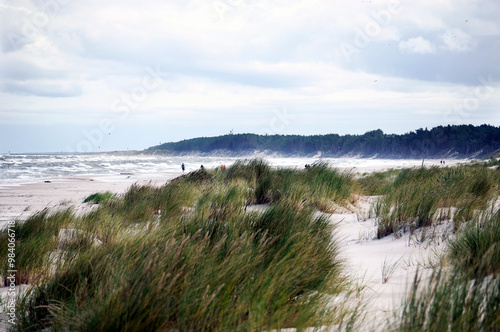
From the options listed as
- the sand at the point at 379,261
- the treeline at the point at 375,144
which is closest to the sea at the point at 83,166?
the sand at the point at 379,261

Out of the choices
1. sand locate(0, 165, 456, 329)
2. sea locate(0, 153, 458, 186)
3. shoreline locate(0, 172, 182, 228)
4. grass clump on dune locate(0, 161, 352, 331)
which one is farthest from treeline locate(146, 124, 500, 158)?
grass clump on dune locate(0, 161, 352, 331)

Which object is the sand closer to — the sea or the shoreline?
the shoreline

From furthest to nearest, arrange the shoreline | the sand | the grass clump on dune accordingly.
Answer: the shoreline
the sand
the grass clump on dune

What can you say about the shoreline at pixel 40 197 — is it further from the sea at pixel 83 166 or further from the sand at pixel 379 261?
the sand at pixel 379 261

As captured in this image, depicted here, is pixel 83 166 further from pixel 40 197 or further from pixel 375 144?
pixel 375 144

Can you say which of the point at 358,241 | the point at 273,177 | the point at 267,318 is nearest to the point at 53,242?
the point at 267,318

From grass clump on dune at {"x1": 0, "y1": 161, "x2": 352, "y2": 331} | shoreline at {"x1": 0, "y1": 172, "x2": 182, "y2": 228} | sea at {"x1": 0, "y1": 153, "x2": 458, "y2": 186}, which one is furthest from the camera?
sea at {"x1": 0, "y1": 153, "x2": 458, "y2": 186}

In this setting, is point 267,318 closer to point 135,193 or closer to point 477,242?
point 477,242

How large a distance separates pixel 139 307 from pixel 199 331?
0.93 feet

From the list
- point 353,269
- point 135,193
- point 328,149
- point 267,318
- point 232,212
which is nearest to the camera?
point 267,318

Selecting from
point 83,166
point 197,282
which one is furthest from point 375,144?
point 197,282

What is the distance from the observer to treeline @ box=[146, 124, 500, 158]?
2426 inches

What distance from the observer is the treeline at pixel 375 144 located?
202 feet

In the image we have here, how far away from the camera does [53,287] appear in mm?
2236
